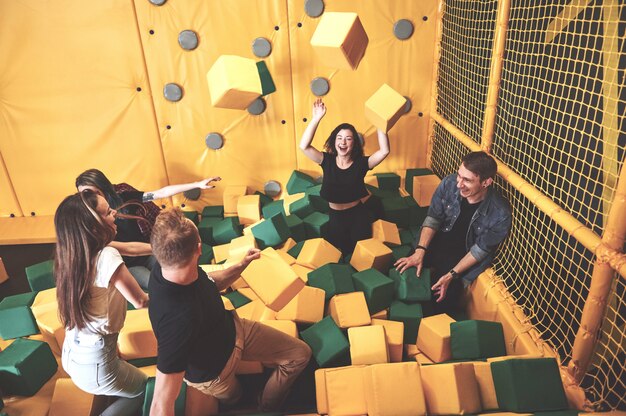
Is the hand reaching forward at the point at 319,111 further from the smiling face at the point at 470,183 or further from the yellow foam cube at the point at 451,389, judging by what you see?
the yellow foam cube at the point at 451,389

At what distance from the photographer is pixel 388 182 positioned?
3529 millimetres

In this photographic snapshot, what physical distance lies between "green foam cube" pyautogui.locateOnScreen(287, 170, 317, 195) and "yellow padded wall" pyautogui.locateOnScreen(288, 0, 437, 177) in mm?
140

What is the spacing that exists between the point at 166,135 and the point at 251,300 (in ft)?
5.32

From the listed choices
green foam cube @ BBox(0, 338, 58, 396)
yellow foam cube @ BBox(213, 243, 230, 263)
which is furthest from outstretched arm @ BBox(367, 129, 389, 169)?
green foam cube @ BBox(0, 338, 58, 396)

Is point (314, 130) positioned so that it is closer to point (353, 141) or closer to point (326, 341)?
point (353, 141)

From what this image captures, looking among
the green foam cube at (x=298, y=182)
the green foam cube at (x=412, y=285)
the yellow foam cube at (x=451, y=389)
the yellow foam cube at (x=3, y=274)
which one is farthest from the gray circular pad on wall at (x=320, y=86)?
the yellow foam cube at (x=3, y=274)

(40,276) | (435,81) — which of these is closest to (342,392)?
(40,276)

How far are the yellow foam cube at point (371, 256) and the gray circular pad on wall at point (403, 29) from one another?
1.55m

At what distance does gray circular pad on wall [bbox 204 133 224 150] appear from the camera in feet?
11.4

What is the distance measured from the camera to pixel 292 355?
198cm

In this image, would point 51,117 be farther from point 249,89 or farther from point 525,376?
point 525,376

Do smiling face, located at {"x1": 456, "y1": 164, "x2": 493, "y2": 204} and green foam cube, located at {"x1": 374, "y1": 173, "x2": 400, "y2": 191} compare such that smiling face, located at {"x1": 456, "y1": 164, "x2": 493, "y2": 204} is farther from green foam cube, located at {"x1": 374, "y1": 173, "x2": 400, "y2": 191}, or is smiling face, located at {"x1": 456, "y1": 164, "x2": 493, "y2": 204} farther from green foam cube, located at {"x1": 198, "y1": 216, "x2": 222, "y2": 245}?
green foam cube, located at {"x1": 198, "y1": 216, "x2": 222, "y2": 245}

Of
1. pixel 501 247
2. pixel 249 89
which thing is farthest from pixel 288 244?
pixel 501 247

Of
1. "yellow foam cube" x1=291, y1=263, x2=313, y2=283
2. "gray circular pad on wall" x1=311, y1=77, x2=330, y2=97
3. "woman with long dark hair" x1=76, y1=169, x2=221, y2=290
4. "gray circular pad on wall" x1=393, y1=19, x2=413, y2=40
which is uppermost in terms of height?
"gray circular pad on wall" x1=393, y1=19, x2=413, y2=40
